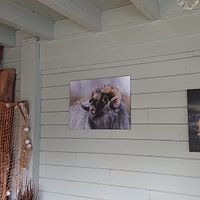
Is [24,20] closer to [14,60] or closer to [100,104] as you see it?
[14,60]

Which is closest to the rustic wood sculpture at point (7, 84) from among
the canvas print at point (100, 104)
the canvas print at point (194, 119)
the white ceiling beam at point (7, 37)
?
the white ceiling beam at point (7, 37)

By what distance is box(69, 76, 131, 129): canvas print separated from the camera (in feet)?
8.37

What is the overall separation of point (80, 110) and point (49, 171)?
2.41 ft

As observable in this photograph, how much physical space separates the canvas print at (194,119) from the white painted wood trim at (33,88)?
1.58m

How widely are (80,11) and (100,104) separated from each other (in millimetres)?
844

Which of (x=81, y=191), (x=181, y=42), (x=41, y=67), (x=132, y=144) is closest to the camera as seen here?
(x=181, y=42)

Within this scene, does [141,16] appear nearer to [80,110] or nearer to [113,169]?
[80,110]

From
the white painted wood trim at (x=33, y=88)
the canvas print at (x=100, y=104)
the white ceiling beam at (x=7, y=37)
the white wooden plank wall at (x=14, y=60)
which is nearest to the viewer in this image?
the canvas print at (x=100, y=104)

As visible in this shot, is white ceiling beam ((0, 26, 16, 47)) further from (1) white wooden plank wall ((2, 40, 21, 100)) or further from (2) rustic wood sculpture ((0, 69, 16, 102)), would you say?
(2) rustic wood sculpture ((0, 69, 16, 102))

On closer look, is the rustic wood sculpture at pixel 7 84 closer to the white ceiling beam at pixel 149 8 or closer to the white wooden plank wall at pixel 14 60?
the white wooden plank wall at pixel 14 60

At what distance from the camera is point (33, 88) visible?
120 inches

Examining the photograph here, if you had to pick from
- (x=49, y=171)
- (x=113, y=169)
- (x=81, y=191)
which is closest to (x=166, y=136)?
(x=113, y=169)

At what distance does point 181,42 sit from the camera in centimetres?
233

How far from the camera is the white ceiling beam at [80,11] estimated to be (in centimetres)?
215
